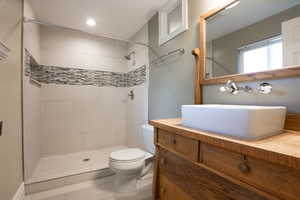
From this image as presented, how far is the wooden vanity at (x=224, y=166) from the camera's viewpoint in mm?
469

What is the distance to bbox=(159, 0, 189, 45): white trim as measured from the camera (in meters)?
1.53

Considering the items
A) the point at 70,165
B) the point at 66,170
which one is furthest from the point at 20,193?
the point at 70,165

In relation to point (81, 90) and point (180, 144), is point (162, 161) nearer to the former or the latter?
point (180, 144)

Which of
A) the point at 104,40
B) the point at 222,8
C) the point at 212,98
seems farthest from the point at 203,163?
the point at 104,40

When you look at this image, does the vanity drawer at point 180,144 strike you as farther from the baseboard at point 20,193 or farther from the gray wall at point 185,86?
the baseboard at point 20,193

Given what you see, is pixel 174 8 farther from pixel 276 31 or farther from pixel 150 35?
pixel 276 31

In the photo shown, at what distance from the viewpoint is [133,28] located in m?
2.51

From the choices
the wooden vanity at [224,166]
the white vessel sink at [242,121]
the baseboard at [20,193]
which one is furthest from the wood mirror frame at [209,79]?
the baseboard at [20,193]

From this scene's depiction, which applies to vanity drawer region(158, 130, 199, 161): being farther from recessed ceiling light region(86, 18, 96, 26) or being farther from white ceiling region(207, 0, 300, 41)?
recessed ceiling light region(86, 18, 96, 26)

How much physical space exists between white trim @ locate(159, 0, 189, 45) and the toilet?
1.17 metres

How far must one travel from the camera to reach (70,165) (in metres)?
2.12

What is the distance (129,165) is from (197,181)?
37.0 inches

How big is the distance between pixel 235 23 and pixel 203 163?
1.06m

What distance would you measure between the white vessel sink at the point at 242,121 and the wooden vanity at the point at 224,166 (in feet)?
0.15
